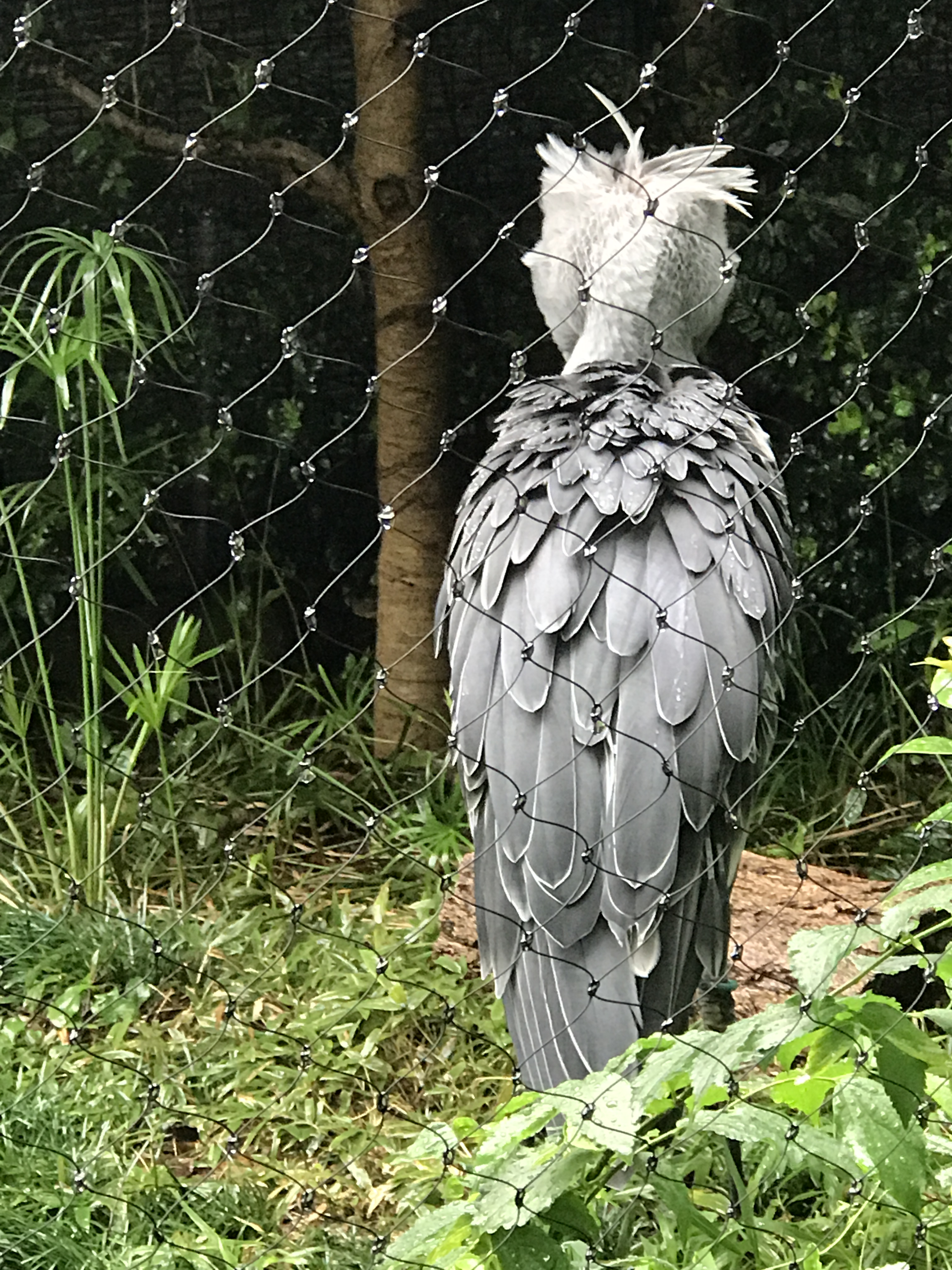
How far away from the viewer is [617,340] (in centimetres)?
162

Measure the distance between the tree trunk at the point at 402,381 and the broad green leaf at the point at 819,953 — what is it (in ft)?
3.66

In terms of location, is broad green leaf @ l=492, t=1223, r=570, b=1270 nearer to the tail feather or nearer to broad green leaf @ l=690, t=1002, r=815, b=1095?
broad green leaf @ l=690, t=1002, r=815, b=1095

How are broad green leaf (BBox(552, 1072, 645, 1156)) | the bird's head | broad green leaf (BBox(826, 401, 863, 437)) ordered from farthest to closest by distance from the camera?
1. broad green leaf (BBox(826, 401, 863, 437))
2. the bird's head
3. broad green leaf (BBox(552, 1072, 645, 1156))

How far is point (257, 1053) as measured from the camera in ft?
5.51

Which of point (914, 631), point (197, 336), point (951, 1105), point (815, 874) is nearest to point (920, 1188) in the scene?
point (951, 1105)

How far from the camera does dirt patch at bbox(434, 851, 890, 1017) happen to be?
1748 millimetres

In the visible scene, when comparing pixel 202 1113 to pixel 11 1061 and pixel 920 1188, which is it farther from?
pixel 920 1188

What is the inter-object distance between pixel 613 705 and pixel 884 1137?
1.66 ft

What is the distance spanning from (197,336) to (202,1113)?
46.5 inches

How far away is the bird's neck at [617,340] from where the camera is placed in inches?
63.4

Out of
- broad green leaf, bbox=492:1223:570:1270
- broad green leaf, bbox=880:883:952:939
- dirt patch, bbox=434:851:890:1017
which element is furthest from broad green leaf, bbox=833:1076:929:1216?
dirt patch, bbox=434:851:890:1017

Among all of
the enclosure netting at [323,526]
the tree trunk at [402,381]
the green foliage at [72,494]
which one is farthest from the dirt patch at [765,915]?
the green foliage at [72,494]

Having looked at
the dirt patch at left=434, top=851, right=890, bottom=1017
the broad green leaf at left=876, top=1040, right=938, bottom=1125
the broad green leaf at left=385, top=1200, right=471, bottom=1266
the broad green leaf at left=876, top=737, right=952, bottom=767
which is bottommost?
the dirt patch at left=434, top=851, right=890, bottom=1017

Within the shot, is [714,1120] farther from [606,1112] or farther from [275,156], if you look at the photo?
[275,156]
